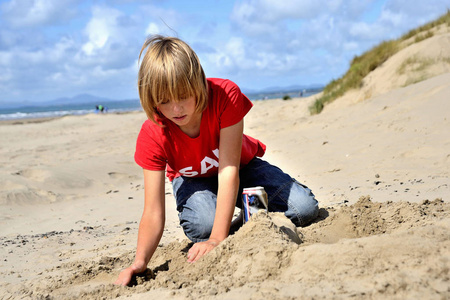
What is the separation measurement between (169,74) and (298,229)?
1250 mm

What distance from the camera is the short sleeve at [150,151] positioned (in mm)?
2533

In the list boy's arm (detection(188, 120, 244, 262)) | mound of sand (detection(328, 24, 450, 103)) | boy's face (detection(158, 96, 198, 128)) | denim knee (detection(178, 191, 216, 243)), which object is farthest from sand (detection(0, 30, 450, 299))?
mound of sand (detection(328, 24, 450, 103))

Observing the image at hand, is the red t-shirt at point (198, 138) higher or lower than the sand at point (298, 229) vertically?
higher

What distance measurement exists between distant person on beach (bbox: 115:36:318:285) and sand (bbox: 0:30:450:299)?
0.57 feet

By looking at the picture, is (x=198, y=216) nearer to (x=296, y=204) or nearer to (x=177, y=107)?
(x=296, y=204)

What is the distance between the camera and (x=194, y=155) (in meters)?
2.74

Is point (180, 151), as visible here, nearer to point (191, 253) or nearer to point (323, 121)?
point (191, 253)

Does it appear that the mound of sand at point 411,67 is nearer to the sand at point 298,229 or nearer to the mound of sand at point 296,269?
the sand at point 298,229

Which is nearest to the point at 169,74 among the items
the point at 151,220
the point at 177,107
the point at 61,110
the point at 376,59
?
the point at 177,107

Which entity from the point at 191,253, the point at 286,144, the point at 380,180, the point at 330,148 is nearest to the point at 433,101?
the point at 330,148

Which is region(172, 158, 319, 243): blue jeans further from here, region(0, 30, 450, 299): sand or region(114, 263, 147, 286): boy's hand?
region(114, 263, 147, 286): boy's hand

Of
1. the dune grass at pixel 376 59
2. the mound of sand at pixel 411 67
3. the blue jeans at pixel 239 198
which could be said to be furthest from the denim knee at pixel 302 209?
the dune grass at pixel 376 59

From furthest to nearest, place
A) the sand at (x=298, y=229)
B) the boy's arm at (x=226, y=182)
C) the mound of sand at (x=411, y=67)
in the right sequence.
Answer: the mound of sand at (x=411, y=67)
the boy's arm at (x=226, y=182)
the sand at (x=298, y=229)

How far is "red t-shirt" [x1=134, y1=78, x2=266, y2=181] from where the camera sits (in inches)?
100
